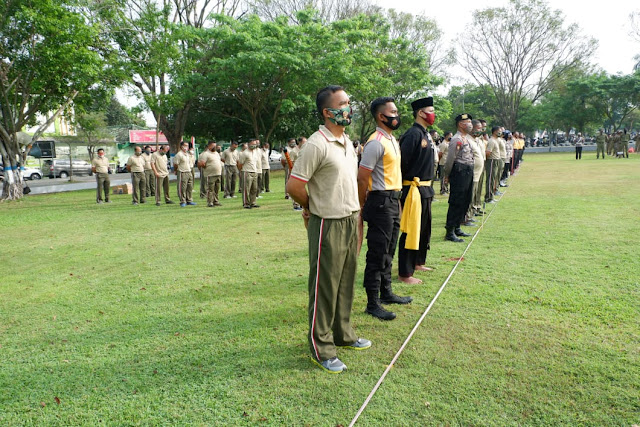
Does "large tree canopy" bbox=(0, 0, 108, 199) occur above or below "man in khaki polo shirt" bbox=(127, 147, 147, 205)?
above

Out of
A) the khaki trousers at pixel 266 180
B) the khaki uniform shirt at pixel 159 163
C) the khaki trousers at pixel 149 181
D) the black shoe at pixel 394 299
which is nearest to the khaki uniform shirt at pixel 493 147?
the khaki trousers at pixel 266 180

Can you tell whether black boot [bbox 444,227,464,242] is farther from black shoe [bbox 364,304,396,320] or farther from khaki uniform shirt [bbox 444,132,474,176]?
black shoe [bbox 364,304,396,320]

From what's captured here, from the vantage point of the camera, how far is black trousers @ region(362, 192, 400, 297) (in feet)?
14.4

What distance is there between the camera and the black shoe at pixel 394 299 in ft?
15.9

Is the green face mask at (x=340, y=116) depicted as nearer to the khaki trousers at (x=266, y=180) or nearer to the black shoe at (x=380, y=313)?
the black shoe at (x=380, y=313)

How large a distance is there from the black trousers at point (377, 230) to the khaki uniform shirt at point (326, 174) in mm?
878

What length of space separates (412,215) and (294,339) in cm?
194

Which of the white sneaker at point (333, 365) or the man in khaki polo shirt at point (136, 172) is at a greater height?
the man in khaki polo shirt at point (136, 172)

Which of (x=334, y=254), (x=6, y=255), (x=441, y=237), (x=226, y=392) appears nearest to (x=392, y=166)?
(x=334, y=254)

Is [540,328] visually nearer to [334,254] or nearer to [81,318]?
[334,254]

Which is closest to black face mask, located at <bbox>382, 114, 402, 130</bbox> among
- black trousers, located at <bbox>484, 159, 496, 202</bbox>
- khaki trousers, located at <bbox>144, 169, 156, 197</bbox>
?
black trousers, located at <bbox>484, 159, 496, 202</bbox>

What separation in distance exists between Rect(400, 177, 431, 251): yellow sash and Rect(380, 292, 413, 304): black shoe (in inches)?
21.9

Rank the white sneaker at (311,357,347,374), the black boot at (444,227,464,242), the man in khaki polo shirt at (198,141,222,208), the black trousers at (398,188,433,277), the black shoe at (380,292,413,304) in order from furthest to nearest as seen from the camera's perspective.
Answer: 1. the man in khaki polo shirt at (198,141,222,208)
2. the black boot at (444,227,464,242)
3. the black trousers at (398,188,433,277)
4. the black shoe at (380,292,413,304)
5. the white sneaker at (311,357,347,374)

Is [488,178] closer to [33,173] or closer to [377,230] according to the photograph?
[377,230]
